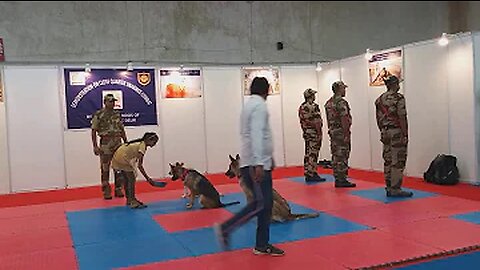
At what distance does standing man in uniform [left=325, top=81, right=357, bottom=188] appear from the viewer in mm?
8414

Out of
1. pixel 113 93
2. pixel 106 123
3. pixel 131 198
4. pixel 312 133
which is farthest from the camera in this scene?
pixel 113 93

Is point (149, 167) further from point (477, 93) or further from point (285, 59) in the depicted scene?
point (477, 93)

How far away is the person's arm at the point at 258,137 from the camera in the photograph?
4398 mm

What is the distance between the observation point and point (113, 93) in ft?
35.6

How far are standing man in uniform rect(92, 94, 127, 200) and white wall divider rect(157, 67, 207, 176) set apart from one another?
2822 mm

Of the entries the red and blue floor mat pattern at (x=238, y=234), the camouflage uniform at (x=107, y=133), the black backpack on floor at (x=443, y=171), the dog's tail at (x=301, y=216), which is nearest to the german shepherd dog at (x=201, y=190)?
the red and blue floor mat pattern at (x=238, y=234)

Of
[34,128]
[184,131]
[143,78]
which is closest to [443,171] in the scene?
[184,131]

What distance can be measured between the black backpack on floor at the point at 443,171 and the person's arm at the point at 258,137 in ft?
17.1

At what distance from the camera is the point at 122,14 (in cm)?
1102

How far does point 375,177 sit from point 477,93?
8.44 feet

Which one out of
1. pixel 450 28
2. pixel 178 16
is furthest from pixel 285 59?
pixel 450 28

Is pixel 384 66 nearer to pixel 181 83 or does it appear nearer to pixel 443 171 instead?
pixel 443 171

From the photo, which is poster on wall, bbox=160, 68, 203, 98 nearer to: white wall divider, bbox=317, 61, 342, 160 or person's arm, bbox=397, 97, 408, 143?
white wall divider, bbox=317, 61, 342, 160

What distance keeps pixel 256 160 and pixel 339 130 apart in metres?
4.45
